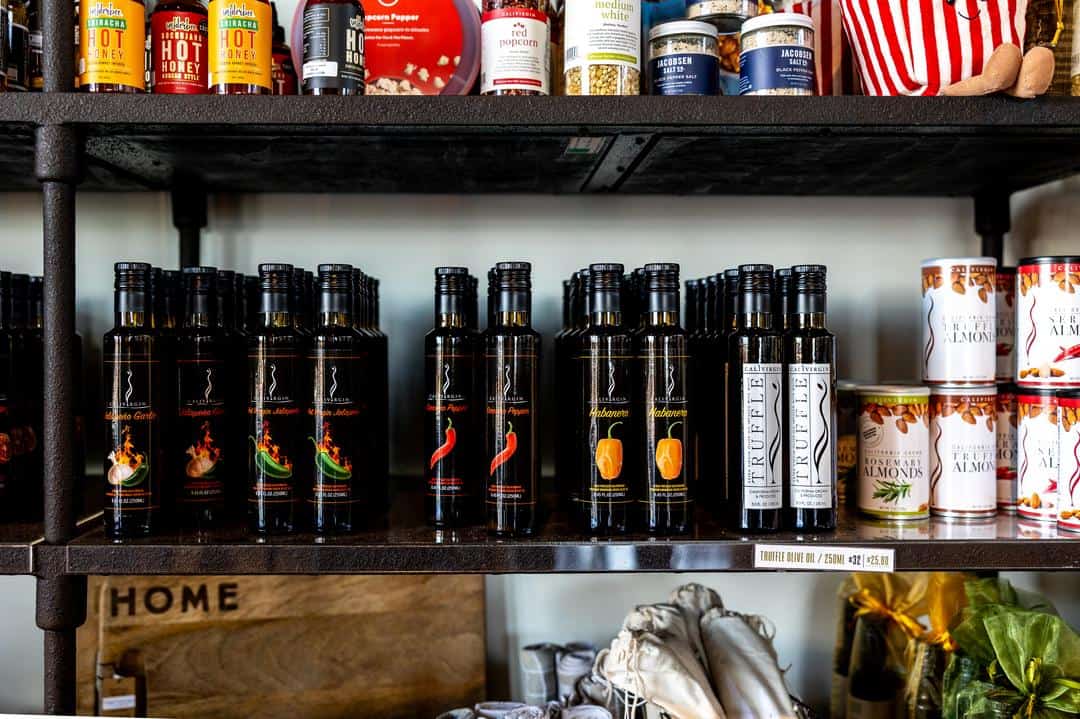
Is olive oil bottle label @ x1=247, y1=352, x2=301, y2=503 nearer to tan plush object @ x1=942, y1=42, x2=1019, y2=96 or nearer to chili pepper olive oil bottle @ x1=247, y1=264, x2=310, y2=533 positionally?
chili pepper olive oil bottle @ x1=247, y1=264, x2=310, y2=533

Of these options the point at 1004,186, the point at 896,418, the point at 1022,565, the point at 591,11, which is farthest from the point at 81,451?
the point at 1004,186

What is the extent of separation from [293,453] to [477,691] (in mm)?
504

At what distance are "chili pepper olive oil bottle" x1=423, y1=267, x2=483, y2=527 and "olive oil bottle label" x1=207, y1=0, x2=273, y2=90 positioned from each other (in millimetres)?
305

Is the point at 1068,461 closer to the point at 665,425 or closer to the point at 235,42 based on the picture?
the point at 665,425

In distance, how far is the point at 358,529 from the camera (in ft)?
3.35

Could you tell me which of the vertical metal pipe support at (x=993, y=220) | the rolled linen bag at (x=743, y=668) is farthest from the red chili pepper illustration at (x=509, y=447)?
the vertical metal pipe support at (x=993, y=220)

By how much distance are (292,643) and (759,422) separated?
0.74m

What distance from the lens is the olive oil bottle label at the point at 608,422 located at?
984 mm

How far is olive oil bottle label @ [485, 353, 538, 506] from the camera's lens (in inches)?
38.7

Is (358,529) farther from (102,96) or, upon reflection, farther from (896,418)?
(896,418)

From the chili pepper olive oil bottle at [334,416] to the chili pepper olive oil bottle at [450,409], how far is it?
85mm

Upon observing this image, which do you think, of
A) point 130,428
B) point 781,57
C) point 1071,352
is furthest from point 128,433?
point 1071,352

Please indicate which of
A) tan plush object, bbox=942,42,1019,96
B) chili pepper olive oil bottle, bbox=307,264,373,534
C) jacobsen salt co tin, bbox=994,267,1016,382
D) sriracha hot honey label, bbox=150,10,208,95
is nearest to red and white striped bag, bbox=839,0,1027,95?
tan plush object, bbox=942,42,1019,96

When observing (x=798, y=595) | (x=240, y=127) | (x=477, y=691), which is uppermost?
(x=240, y=127)
